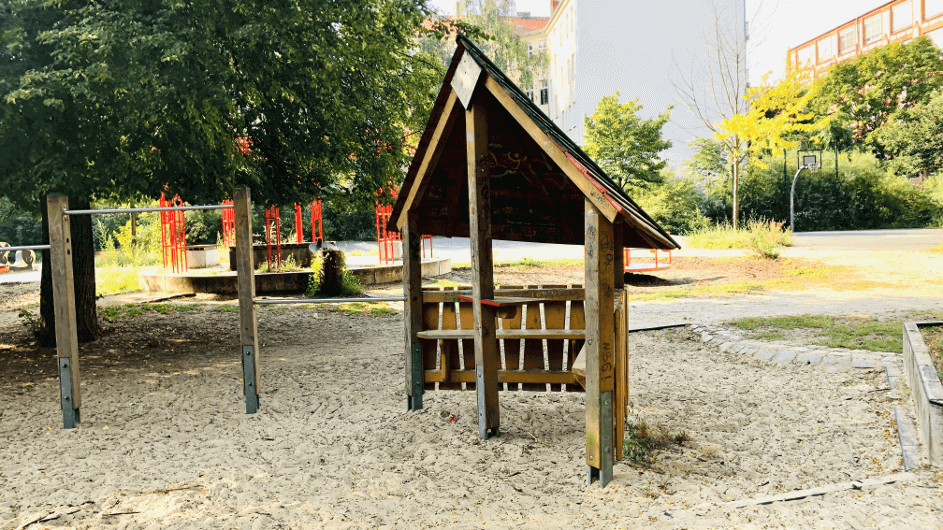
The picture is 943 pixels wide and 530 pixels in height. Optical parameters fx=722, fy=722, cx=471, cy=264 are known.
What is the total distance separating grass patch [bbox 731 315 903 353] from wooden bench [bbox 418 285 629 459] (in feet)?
11.0

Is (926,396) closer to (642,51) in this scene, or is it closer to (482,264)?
(482,264)

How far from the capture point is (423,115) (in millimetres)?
9281

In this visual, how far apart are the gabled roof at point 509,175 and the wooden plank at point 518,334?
0.76 metres

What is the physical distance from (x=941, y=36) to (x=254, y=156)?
159 feet

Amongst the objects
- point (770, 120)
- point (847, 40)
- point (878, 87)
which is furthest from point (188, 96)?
point (847, 40)

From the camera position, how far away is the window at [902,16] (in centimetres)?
4603

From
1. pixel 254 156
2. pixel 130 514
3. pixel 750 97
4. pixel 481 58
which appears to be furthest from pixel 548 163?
pixel 750 97

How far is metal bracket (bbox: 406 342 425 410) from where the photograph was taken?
218 inches

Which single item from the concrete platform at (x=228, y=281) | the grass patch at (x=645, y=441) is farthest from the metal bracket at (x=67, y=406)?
the concrete platform at (x=228, y=281)

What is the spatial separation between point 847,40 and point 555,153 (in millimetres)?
58304

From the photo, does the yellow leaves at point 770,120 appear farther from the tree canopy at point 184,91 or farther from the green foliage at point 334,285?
the tree canopy at point 184,91

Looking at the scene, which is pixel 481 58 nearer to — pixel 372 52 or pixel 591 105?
pixel 372 52

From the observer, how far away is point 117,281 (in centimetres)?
1519

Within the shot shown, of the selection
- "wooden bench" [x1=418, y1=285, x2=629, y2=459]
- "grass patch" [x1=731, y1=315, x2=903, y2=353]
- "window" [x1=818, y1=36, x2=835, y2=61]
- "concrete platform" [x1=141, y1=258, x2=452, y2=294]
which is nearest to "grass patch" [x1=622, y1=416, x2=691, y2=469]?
"wooden bench" [x1=418, y1=285, x2=629, y2=459]
